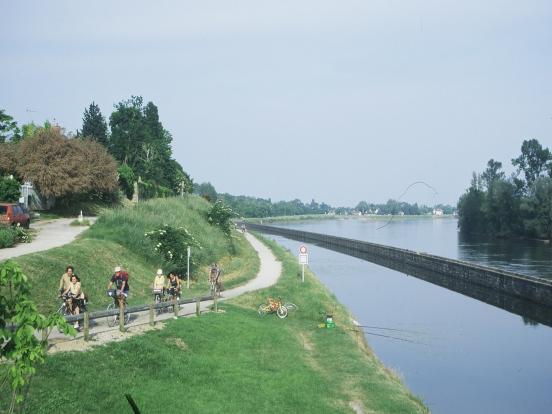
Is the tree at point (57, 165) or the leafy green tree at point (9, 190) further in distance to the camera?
the tree at point (57, 165)

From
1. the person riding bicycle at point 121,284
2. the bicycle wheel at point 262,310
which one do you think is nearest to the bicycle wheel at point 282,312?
the bicycle wheel at point 262,310

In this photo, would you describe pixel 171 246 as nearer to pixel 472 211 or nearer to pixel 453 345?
pixel 453 345

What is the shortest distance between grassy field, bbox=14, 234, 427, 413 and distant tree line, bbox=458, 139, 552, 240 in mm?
91760

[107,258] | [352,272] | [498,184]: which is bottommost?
[352,272]

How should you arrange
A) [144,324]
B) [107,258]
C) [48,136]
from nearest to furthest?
[144,324], [107,258], [48,136]

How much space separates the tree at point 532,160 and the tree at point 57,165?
96.2m

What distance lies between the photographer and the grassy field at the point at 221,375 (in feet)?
49.5

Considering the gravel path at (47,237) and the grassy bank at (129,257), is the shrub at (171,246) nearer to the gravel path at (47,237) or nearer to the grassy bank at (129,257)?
the grassy bank at (129,257)

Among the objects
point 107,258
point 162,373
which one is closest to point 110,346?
point 162,373

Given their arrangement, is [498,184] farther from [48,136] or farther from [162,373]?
[162,373]

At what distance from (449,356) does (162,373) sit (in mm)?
17927

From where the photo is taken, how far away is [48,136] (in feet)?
184

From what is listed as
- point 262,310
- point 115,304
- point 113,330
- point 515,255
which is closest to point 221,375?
point 113,330

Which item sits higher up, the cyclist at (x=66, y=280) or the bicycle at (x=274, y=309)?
the cyclist at (x=66, y=280)
